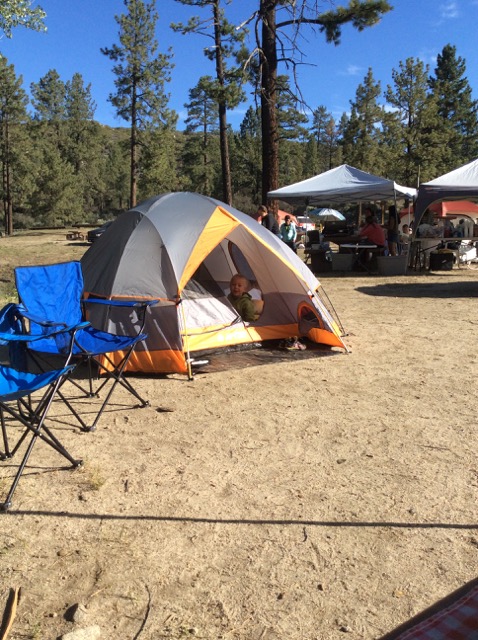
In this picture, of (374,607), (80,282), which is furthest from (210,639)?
(80,282)

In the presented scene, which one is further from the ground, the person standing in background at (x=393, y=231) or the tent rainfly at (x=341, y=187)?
the tent rainfly at (x=341, y=187)

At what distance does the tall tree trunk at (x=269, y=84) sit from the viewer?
40.1ft

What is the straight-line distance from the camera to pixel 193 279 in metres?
6.60

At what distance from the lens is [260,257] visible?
6.69 metres

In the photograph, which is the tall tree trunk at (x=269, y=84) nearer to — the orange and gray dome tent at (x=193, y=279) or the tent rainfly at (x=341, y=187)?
the tent rainfly at (x=341, y=187)

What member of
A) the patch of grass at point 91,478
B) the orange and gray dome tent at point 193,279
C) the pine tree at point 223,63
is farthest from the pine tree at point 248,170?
the patch of grass at point 91,478

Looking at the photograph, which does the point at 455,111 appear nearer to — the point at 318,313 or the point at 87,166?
the point at 87,166

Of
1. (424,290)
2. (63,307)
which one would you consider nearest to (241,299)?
(63,307)

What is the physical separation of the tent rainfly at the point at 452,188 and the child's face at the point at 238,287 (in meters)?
7.10

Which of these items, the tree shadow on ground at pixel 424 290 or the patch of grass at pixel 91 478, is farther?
the tree shadow on ground at pixel 424 290

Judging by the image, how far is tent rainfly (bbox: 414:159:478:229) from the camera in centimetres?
1158

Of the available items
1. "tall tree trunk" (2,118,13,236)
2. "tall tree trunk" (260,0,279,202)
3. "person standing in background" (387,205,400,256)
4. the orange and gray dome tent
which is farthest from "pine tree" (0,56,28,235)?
the orange and gray dome tent

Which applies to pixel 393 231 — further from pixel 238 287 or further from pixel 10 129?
pixel 10 129

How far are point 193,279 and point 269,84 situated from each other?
7977 millimetres
